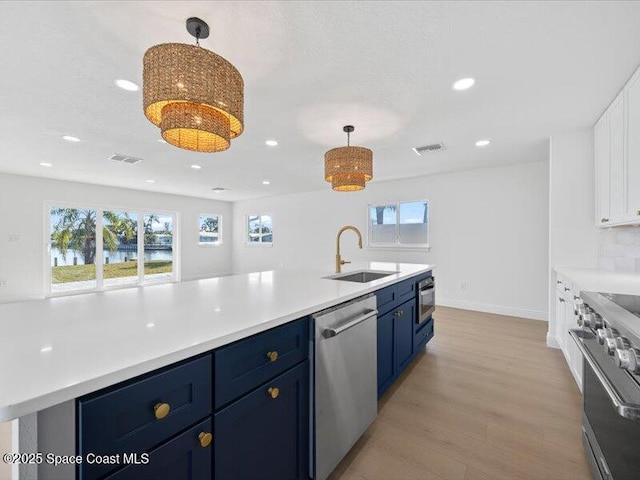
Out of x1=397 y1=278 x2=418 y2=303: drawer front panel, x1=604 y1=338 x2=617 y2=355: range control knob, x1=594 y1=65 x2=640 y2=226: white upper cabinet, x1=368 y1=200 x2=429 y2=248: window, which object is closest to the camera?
x1=604 y1=338 x2=617 y2=355: range control knob

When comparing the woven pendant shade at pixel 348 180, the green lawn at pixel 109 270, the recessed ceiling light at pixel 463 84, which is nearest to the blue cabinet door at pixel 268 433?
the woven pendant shade at pixel 348 180

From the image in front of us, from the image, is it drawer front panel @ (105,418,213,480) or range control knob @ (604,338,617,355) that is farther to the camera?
range control knob @ (604,338,617,355)

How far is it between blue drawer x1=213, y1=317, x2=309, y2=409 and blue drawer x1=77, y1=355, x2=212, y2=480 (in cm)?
5

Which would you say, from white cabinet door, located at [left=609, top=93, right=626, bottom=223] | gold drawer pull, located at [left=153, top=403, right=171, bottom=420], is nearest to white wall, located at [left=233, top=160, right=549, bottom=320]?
white cabinet door, located at [left=609, top=93, right=626, bottom=223]

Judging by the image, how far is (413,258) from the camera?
5.53 m

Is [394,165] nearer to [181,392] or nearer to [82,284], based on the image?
[181,392]

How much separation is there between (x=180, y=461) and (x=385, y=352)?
5.04 ft

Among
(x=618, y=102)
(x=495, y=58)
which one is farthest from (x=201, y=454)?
(x=618, y=102)

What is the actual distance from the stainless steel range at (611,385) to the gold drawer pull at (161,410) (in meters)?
1.38

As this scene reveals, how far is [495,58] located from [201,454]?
265 centimetres

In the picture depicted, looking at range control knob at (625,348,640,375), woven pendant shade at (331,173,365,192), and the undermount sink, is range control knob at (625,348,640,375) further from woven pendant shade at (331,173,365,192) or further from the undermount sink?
woven pendant shade at (331,173,365,192)

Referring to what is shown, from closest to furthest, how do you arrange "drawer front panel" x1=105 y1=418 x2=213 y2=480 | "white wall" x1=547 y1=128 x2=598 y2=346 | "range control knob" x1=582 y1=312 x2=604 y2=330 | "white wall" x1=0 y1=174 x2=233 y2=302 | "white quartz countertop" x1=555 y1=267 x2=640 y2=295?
"drawer front panel" x1=105 y1=418 x2=213 y2=480 → "range control knob" x1=582 y1=312 x2=604 y2=330 → "white quartz countertop" x1=555 y1=267 x2=640 y2=295 → "white wall" x1=547 y1=128 x2=598 y2=346 → "white wall" x1=0 y1=174 x2=233 y2=302

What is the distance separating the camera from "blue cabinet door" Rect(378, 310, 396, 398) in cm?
197

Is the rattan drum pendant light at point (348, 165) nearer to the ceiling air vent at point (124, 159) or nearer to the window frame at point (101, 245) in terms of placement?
the ceiling air vent at point (124, 159)
